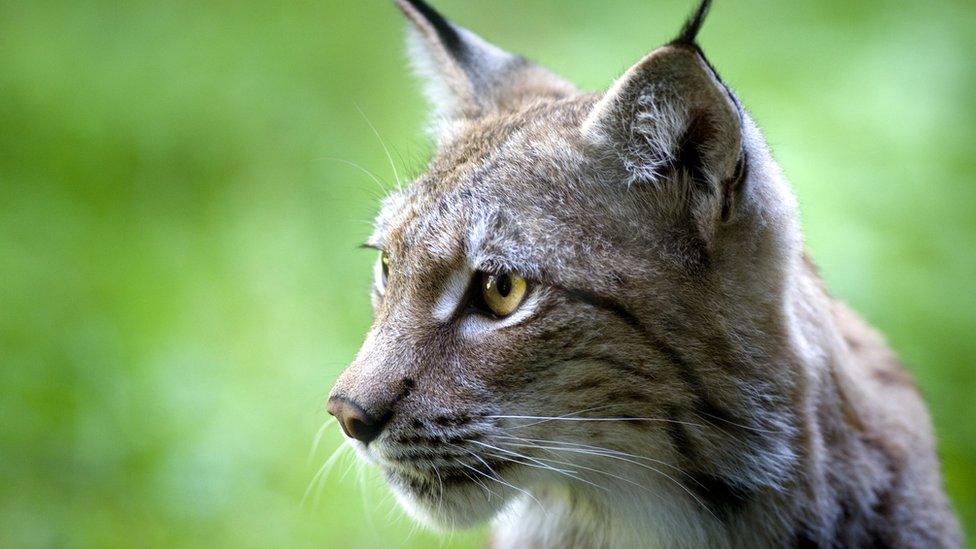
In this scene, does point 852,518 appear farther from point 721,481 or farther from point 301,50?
point 301,50

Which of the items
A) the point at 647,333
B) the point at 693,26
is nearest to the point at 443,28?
the point at 693,26

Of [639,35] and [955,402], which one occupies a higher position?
[639,35]

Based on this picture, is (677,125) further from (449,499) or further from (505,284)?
(449,499)

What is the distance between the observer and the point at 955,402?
18.4ft

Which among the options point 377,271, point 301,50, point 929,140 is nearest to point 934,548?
point 377,271

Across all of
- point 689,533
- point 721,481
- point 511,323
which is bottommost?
point 689,533

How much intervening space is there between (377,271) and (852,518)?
181 centimetres

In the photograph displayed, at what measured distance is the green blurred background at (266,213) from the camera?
5.26 m

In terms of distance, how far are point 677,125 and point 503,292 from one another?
2.30 feet

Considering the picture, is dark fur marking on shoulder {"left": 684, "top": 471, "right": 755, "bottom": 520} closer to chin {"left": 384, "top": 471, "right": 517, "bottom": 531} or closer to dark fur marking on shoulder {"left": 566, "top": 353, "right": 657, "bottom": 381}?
dark fur marking on shoulder {"left": 566, "top": 353, "right": 657, "bottom": 381}

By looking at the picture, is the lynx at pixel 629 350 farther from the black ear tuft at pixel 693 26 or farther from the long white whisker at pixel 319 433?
the long white whisker at pixel 319 433

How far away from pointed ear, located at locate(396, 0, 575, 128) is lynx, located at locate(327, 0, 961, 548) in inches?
31.7

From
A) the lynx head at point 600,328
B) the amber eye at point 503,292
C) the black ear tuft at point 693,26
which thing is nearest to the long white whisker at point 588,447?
the lynx head at point 600,328

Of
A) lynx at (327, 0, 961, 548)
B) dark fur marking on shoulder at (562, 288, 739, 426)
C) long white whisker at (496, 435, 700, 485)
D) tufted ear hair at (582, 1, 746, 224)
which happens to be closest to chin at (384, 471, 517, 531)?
lynx at (327, 0, 961, 548)
